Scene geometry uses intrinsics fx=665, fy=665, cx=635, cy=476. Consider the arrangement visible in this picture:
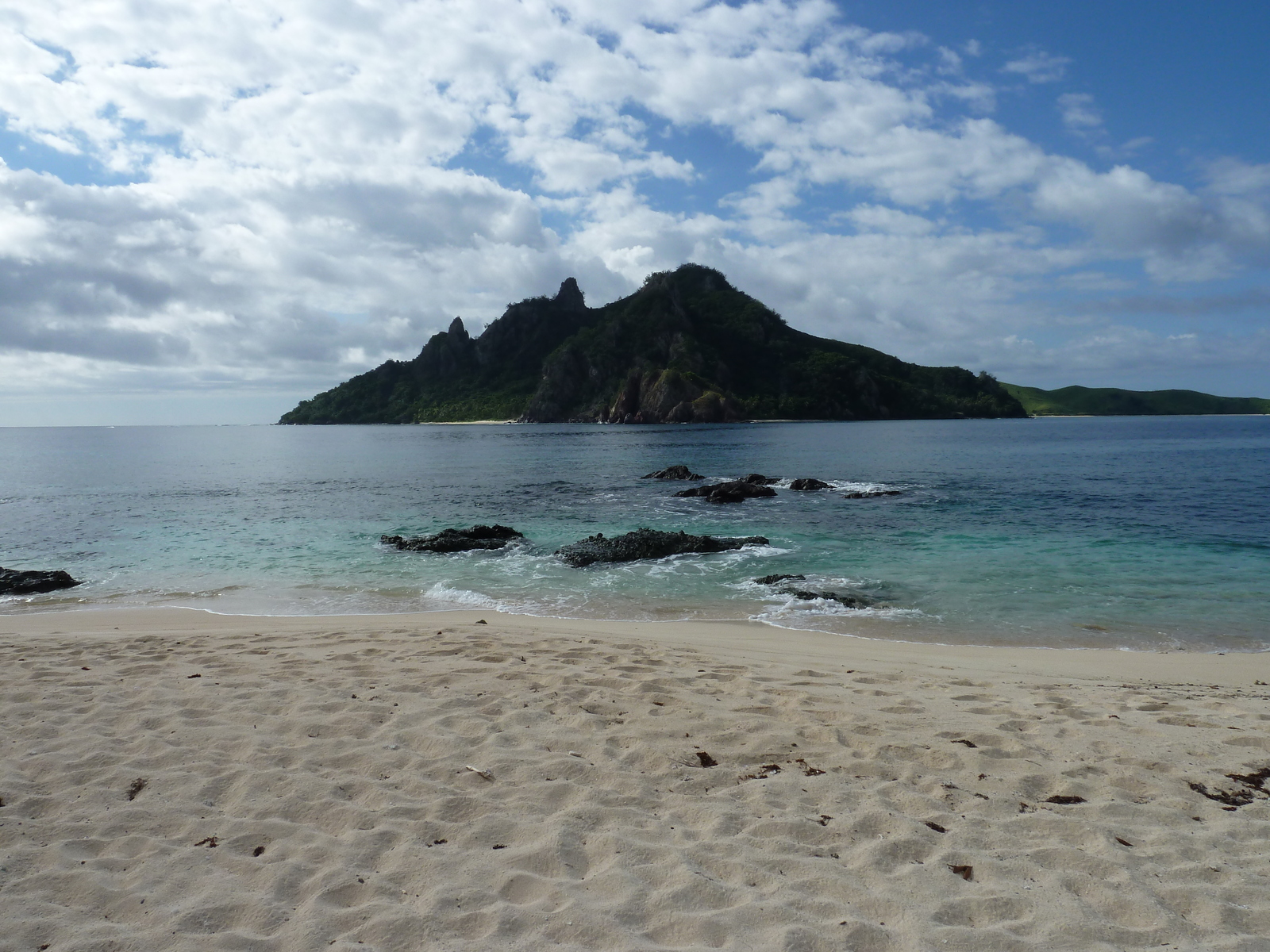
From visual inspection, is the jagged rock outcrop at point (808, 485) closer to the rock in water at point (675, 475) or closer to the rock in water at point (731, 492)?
the rock in water at point (731, 492)

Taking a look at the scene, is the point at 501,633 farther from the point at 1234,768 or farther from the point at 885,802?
the point at 1234,768

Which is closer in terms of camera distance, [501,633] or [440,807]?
[440,807]

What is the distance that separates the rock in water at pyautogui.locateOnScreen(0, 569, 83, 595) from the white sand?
368 inches

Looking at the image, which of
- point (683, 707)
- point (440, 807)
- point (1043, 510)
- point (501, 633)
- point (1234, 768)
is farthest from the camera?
point (1043, 510)

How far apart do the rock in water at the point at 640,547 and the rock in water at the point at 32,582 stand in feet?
40.2

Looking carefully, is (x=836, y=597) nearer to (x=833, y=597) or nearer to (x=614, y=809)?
(x=833, y=597)

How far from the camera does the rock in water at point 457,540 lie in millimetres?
20578

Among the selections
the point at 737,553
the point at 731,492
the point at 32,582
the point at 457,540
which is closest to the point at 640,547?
the point at 737,553

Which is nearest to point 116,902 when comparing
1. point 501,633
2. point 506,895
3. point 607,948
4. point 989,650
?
point 506,895

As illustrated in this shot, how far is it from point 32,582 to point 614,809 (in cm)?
1820

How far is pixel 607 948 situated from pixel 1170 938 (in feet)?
10.2

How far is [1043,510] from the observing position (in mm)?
27453

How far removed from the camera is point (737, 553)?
1955 centimetres

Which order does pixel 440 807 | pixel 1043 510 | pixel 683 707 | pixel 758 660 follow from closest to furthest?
pixel 440 807, pixel 683 707, pixel 758 660, pixel 1043 510
